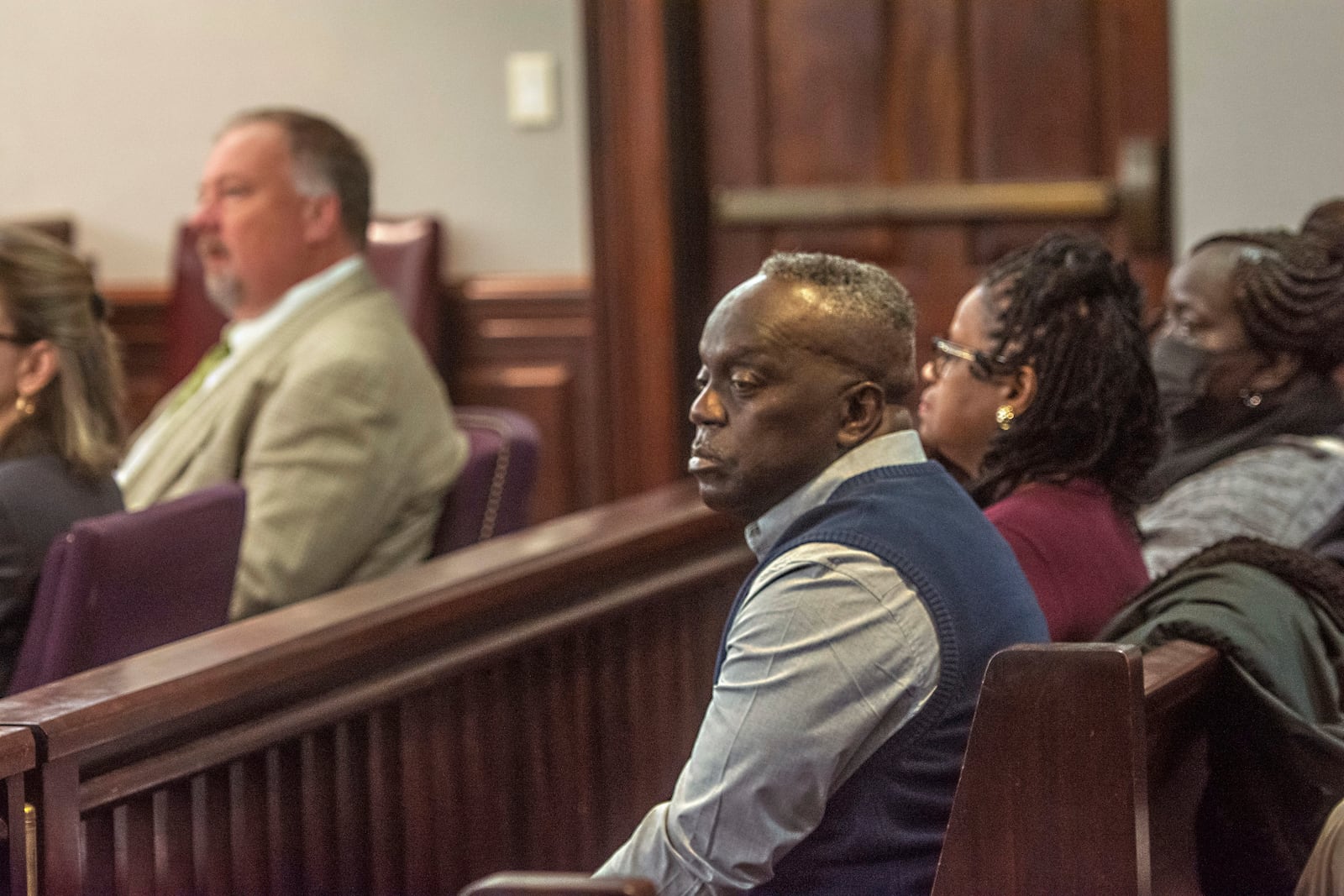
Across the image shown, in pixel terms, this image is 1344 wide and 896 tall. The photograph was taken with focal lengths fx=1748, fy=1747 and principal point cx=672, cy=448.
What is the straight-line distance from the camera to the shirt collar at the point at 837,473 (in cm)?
132

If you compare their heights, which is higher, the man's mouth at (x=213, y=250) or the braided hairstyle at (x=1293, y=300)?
the man's mouth at (x=213, y=250)

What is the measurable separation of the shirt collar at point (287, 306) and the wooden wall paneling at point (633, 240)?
1118 mm

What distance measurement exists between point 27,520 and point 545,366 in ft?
7.62

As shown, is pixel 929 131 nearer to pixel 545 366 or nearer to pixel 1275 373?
pixel 545 366

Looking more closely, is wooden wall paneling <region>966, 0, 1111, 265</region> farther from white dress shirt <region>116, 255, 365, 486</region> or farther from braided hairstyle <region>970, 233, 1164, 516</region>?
braided hairstyle <region>970, 233, 1164, 516</region>

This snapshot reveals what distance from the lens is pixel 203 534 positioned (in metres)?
1.99

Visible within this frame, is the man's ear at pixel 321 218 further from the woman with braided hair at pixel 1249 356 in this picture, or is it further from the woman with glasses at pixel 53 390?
the woman with braided hair at pixel 1249 356

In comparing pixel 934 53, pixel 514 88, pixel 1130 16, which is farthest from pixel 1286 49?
pixel 514 88

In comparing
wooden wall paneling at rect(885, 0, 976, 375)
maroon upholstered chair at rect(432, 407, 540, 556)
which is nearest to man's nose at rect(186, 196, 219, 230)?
maroon upholstered chair at rect(432, 407, 540, 556)

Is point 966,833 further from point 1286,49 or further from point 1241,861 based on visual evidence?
point 1286,49

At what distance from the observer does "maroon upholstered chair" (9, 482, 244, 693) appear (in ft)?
5.96

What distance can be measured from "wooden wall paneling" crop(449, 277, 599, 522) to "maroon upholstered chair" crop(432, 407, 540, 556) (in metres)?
1.46

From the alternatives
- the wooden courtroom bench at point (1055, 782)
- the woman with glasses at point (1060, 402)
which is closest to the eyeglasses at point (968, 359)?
the woman with glasses at point (1060, 402)

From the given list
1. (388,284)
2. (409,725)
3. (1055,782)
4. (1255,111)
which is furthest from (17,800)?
(388,284)
